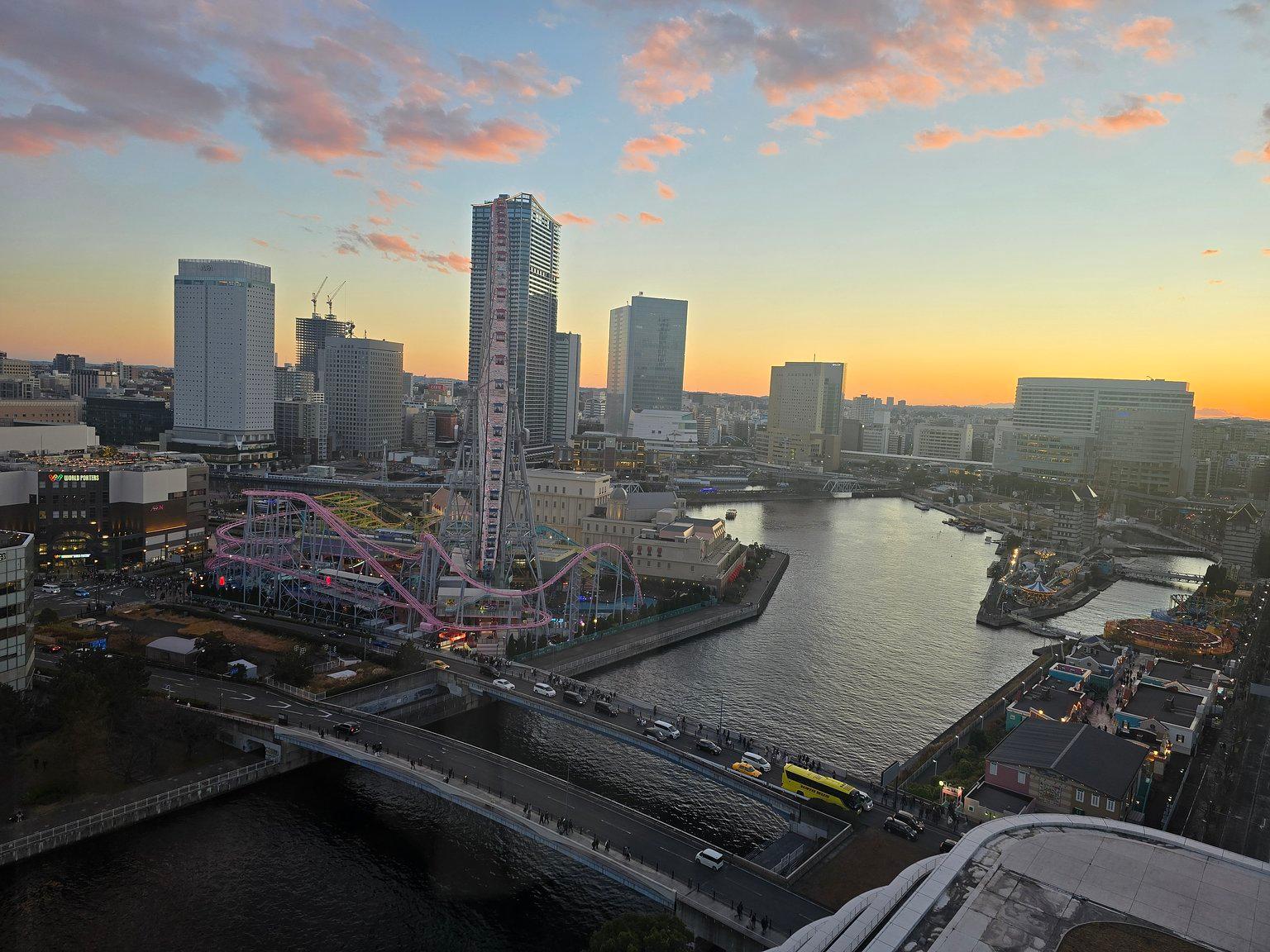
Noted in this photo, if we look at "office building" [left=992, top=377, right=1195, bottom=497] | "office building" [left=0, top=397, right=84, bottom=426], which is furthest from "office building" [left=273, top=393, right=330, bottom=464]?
"office building" [left=992, top=377, right=1195, bottom=497]

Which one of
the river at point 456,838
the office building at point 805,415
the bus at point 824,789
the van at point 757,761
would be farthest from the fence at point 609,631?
the office building at point 805,415

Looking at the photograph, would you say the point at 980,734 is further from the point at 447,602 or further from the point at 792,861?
the point at 447,602

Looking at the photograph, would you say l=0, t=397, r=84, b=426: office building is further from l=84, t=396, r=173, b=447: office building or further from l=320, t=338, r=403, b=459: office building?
l=320, t=338, r=403, b=459: office building

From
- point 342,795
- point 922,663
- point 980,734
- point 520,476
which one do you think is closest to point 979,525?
point 922,663

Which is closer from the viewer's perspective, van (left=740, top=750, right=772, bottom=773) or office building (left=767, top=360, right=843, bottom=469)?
van (left=740, top=750, right=772, bottom=773)

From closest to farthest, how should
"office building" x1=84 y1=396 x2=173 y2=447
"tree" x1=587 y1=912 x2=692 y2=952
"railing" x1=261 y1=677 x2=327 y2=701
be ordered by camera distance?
"tree" x1=587 y1=912 x2=692 y2=952 < "railing" x1=261 y1=677 x2=327 y2=701 < "office building" x1=84 y1=396 x2=173 y2=447

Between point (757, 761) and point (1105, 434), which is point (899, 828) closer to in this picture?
point (757, 761)

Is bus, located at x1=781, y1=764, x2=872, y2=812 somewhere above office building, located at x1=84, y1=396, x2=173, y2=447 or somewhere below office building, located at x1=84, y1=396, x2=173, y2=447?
below

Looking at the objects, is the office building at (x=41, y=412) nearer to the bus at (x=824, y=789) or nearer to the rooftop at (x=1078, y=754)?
the bus at (x=824, y=789)
